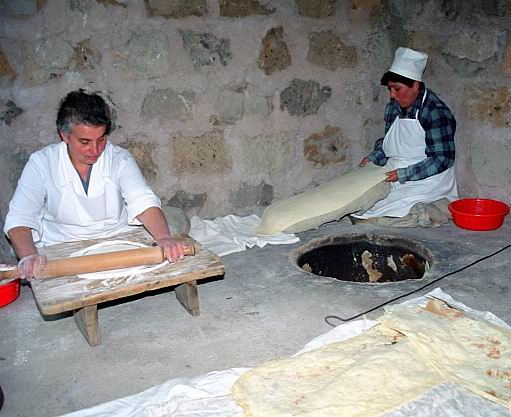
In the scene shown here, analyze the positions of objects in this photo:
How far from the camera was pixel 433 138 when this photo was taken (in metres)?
3.80

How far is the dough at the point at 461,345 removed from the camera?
2012 mm

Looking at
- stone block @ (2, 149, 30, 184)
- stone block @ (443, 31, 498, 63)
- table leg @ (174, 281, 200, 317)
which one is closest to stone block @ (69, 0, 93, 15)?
stone block @ (2, 149, 30, 184)

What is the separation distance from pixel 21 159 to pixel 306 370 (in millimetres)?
2217

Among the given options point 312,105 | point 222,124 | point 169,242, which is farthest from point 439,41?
point 169,242

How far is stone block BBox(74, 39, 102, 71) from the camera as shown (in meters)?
3.36

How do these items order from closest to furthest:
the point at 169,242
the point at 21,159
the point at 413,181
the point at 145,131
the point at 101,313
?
the point at 169,242 → the point at 101,313 → the point at 21,159 → the point at 145,131 → the point at 413,181

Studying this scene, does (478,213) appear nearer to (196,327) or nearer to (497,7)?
(497,7)

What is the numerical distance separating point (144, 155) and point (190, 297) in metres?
1.37

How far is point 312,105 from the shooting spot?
164 inches

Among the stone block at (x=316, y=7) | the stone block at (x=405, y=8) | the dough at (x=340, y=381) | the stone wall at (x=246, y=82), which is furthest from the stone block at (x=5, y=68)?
the stone block at (x=405, y=8)

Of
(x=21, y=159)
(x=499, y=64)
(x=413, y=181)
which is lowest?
(x=413, y=181)

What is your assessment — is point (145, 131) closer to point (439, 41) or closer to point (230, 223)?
point (230, 223)

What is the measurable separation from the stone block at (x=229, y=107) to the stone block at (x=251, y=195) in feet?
1.64

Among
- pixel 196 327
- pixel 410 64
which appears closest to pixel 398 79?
pixel 410 64
